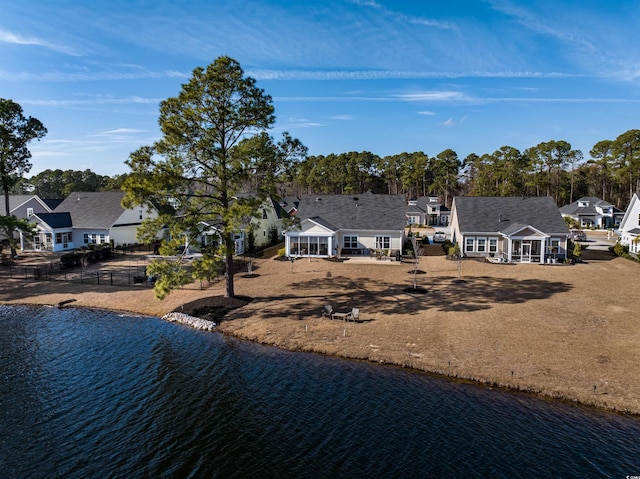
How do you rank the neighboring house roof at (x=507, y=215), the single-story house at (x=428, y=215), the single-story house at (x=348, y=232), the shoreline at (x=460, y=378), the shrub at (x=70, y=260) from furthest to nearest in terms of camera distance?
the single-story house at (x=428, y=215), the single-story house at (x=348, y=232), the neighboring house roof at (x=507, y=215), the shrub at (x=70, y=260), the shoreline at (x=460, y=378)

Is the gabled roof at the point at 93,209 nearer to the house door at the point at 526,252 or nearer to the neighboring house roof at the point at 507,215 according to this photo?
the neighboring house roof at the point at 507,215

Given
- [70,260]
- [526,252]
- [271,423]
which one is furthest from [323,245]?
[271,423]

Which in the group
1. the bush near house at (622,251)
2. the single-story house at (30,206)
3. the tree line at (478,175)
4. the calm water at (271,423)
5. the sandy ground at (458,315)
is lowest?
the calm water at (271,423)

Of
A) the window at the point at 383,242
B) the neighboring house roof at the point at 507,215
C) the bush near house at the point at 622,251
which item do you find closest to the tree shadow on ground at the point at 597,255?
the bush near house at the point at 622,251

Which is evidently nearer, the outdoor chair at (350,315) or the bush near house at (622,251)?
the outdoor chair at (350,315)

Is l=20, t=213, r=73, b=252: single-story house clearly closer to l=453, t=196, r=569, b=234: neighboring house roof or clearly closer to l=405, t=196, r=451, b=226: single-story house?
l=453, t=196, r=569, b=234: neighboring house roof

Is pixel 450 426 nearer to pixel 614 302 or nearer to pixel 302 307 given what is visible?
pixel 302 307

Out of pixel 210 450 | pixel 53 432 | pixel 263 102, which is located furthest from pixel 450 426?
pixel 263 102

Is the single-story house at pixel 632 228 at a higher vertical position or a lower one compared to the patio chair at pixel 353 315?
higher
